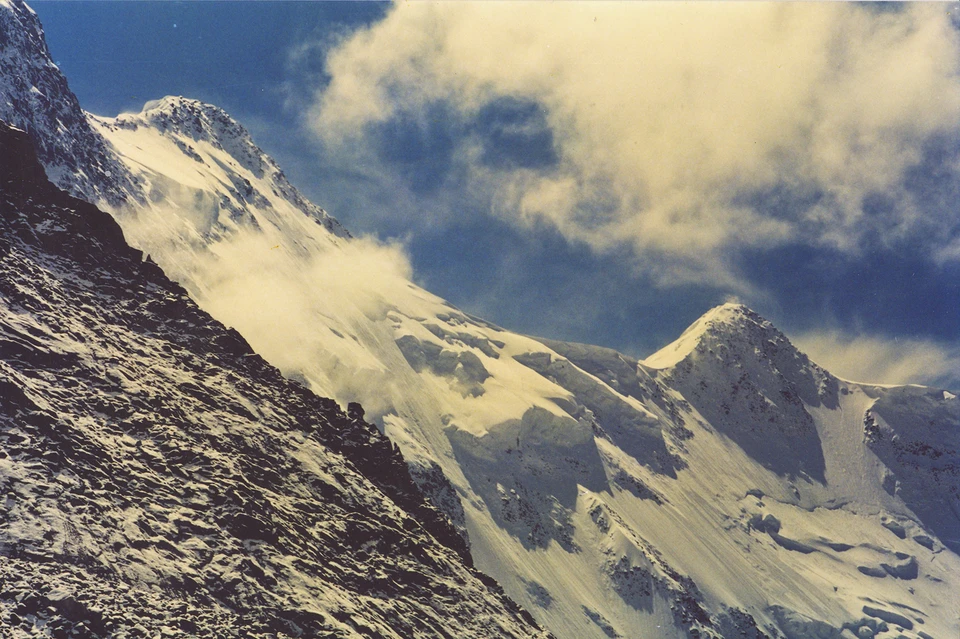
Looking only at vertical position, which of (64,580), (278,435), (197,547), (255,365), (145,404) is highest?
(255,365)

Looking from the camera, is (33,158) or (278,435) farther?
(33,158)

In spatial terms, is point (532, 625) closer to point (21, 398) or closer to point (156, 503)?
point (156, 503)

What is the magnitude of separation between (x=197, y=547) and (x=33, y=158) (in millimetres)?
61747

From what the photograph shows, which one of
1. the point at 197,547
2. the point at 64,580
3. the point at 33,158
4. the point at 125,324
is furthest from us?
the point at 33,158

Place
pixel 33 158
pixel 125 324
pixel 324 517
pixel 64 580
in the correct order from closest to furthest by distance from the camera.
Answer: pixel 64 580
pixel 324 517
pixel 125 324
pixel 33 158

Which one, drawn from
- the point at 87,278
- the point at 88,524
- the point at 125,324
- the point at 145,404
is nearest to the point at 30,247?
the point at 87,278

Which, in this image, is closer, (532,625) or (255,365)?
(532,625)

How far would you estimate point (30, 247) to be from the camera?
299 ft

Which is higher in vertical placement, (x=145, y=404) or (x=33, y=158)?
(x=33, y=158)

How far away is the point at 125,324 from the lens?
3762 inches

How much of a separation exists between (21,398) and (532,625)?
211 feet

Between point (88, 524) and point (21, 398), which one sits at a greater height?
point (21, 398)

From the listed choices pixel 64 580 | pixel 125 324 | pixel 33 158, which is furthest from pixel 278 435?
pixel 33 158

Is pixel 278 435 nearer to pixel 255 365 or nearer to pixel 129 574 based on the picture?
pixel 255 365
